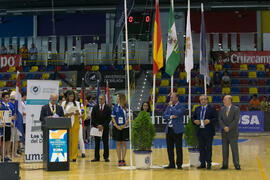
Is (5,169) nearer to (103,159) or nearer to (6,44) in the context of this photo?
(103,159)

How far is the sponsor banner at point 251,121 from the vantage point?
2667 centimetres

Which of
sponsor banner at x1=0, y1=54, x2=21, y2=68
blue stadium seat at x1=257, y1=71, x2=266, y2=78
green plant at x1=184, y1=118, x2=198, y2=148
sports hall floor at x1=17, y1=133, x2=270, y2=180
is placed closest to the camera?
sports hall floor at x1=17, y1=133, x2=270, y2=180

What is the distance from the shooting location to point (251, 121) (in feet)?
88.0

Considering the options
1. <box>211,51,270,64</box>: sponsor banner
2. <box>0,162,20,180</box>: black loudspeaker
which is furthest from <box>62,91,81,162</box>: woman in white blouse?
<box>211,51,270,64</box>: sponsor banner

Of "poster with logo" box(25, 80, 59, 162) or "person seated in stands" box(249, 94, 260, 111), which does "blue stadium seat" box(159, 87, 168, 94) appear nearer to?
"person seated in stands" box(249, 94, 260, 111)

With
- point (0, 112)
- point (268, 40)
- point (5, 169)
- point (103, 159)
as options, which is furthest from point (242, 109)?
point (5, 169)

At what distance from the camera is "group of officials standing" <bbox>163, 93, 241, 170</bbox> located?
495 inches

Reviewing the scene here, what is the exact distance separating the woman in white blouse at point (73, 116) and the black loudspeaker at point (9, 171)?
4366 millimetres

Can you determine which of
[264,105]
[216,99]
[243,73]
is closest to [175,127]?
[264,105]

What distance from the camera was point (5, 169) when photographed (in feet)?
32.3

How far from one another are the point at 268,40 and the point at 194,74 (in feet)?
20.5

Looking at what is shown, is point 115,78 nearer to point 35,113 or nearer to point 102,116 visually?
point 102,116

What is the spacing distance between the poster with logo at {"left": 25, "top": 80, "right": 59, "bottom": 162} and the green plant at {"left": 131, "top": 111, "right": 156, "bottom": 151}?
8.85ft

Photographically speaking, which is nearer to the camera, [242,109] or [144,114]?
[144,114]
